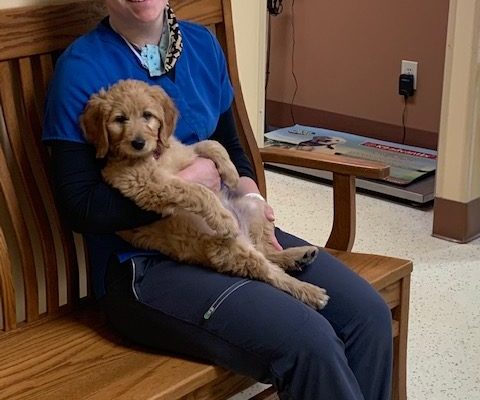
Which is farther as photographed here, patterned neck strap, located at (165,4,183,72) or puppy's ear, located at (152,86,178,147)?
patterned neck strap, located at (165,4,183,72)

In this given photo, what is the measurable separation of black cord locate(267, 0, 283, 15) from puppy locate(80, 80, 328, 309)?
280 cm

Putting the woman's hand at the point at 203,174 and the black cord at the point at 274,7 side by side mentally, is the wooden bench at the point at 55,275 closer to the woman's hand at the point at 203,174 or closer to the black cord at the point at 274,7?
the woman's hand at the point at 203,174

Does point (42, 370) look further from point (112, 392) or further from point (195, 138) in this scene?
point (195, 138)

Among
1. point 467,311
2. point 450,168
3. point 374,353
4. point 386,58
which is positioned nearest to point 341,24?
point 386,58

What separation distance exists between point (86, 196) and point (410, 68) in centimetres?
270

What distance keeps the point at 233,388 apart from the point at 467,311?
1261mm

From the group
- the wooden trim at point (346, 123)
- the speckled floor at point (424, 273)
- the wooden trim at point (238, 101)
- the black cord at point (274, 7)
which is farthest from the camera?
the black cord at point (274, 7)

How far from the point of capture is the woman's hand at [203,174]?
1687 millimetres

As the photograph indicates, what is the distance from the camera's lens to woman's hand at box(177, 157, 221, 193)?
66.4 inches

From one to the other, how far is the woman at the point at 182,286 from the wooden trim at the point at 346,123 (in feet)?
7.79

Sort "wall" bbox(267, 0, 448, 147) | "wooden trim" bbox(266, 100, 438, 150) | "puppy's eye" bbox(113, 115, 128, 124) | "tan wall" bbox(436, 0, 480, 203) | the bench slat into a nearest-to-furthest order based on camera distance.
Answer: the bench slat → "puppy's eye" bbox(113, 115, 128, 124) → "tan wall" bbox(436, 0, 480, 203) → "wall" bbox(267, 0, 448, 147) → "wooden trim" bbox(266, 100, 438, 150)

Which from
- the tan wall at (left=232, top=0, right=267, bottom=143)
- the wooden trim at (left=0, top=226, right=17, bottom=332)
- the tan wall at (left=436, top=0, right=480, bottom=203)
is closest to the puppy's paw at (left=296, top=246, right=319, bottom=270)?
the wooden trim at (left=0, top=226, right=17, bottom=332)

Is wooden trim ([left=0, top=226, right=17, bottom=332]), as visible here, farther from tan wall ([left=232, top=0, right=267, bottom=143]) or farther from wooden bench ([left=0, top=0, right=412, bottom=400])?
tan wall ([left=232, top=0, right=267, bottom=143])

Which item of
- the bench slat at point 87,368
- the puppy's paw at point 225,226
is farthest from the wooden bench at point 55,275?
the puppy's paw at point 225,226
